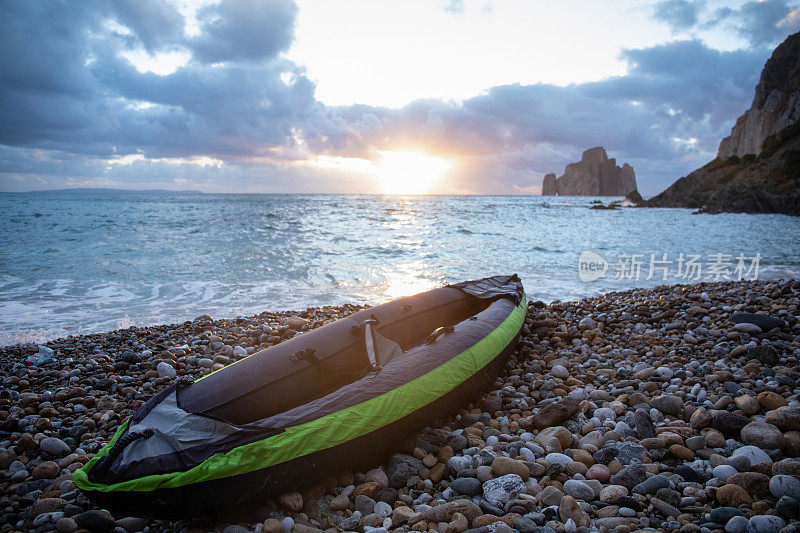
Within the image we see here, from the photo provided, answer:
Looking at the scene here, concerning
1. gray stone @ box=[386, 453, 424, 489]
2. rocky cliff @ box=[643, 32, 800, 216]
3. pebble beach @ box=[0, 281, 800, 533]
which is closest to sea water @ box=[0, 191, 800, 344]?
pebble beach @ box=[0, 281, 800, 533]

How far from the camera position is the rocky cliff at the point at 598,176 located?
16375 centimetres

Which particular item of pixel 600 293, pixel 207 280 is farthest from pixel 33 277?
pixel 600 293

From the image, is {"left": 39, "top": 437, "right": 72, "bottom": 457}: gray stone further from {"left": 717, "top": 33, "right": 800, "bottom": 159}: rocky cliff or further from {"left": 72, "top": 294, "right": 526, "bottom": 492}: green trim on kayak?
{"left": 717, "top": 33, "right": 800, "bottom": 159}: rocky cliff

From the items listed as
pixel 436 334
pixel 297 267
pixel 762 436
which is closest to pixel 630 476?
pixel 762 436

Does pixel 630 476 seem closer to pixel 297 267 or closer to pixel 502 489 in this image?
pixel 502 489

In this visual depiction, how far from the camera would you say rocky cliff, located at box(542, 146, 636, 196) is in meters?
164

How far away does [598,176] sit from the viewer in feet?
535

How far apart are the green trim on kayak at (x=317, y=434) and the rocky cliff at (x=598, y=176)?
584 ft

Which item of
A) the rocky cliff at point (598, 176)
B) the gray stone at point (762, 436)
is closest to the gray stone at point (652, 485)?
the gray stone at point (762, 436)

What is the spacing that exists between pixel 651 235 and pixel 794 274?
Answer: 1234 cm

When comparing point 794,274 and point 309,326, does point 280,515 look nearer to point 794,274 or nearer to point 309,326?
point 309,326

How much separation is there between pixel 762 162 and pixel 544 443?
5379 centimetres

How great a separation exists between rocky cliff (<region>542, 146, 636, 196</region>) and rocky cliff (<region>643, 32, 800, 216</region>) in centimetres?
9790

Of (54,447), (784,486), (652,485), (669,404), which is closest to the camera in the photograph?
(784,486)
